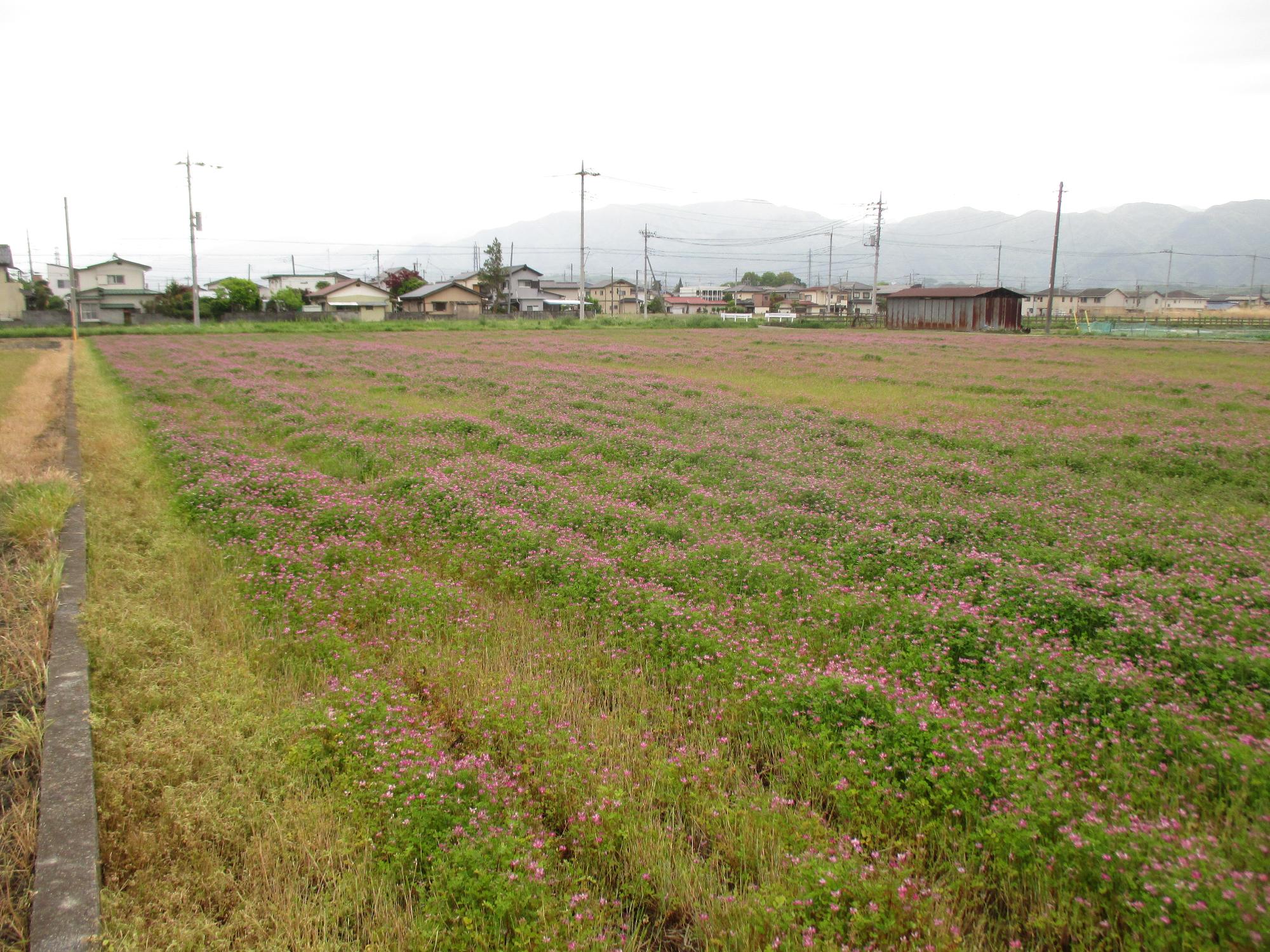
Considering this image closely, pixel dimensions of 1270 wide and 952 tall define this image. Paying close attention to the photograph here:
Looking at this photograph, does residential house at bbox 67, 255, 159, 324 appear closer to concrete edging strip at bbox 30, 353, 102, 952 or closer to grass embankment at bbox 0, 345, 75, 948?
grass embankment at bbox 0, 345, 75, 948

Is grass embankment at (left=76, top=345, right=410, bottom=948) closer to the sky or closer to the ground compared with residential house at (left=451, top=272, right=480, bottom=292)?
closer to the ground

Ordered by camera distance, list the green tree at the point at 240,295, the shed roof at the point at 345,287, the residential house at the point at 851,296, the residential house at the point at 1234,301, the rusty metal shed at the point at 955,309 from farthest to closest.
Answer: the residential house at the point at 851,296
the residential house at the point at 1234,301
the shed roof at the point at 345,287
the green tree at the point at 240,295
the rusty metal shed at the point at 955,309

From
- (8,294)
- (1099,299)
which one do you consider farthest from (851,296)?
(8,294)

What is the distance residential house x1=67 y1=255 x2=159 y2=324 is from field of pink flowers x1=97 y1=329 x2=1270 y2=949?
3305 inches

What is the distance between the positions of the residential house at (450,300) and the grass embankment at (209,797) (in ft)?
260

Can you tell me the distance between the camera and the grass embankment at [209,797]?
336cm

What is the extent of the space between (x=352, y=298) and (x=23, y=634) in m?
92.6

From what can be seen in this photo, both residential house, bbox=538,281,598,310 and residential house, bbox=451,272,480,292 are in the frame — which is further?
residential house, bbox=538,281,598,310

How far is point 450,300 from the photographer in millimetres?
82938

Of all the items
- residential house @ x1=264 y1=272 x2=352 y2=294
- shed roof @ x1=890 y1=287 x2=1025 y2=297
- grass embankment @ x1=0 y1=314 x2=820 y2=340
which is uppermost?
residential house @ x1=264 y1=272 x2=352 y2=294

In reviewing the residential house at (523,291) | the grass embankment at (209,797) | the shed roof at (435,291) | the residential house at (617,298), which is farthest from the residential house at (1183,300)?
the grass embankment at (209,797)

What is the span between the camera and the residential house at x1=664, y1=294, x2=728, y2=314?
11712 cm

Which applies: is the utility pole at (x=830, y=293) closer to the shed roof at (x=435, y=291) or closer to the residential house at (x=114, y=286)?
the shed roof at (x=435, y=291)

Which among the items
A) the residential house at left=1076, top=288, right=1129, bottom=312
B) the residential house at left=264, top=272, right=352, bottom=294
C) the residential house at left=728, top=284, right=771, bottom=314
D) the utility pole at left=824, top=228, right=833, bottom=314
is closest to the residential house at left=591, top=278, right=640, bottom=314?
the residential house at left=728, top=284, right=771, bottom=314
